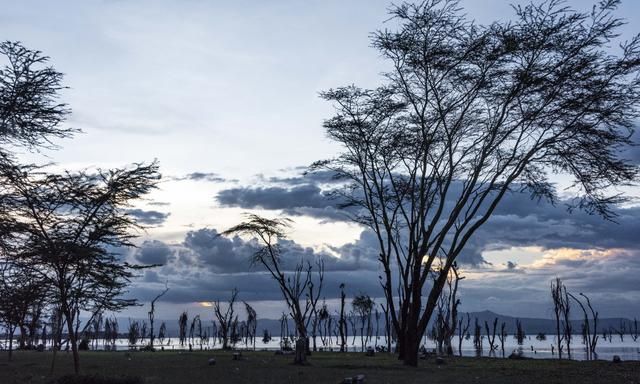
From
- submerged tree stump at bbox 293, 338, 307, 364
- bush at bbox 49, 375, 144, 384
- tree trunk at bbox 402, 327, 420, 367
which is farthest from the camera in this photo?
submerged tree stump at bbox 293, 338, 307, 364

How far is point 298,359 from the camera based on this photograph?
2775 centimetres

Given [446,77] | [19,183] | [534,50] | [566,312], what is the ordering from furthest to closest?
[566,312], [446,77], [534,50], [19,183]

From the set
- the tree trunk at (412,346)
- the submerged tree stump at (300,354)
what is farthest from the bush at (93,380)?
the tree trunk at (412,346)

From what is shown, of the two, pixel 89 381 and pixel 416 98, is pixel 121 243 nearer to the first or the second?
pixel 89 381

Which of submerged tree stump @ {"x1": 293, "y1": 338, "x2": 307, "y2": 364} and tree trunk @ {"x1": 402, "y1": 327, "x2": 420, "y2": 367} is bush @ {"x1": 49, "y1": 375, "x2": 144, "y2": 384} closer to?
submerged tree stump @ {"x1": 293, "y1": 338, "x2": 307, "y2": 364}

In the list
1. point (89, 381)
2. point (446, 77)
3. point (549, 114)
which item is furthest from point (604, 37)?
point (89, 381)

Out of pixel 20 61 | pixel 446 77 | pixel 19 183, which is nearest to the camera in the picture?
pixel 20 61

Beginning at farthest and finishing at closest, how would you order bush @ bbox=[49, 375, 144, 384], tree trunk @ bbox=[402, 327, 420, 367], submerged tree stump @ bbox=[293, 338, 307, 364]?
submerged tree stump @ bbox=[293, 338, 307, 364] < tree trunk @ bbox=[402, 327, 420, 367] < bush @ bbox=[49, 375, 144, 384]

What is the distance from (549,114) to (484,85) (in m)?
2.92

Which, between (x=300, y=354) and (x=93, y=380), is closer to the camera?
(x=93, y=380)

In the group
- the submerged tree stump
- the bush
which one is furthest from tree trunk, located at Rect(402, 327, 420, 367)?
the bush

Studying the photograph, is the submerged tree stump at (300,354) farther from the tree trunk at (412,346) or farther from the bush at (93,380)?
the bush at (93,380)

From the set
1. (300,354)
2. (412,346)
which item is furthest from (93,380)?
(412,346)

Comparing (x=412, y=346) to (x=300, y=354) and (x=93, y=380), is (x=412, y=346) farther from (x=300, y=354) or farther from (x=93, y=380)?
(x=93, y=380)
